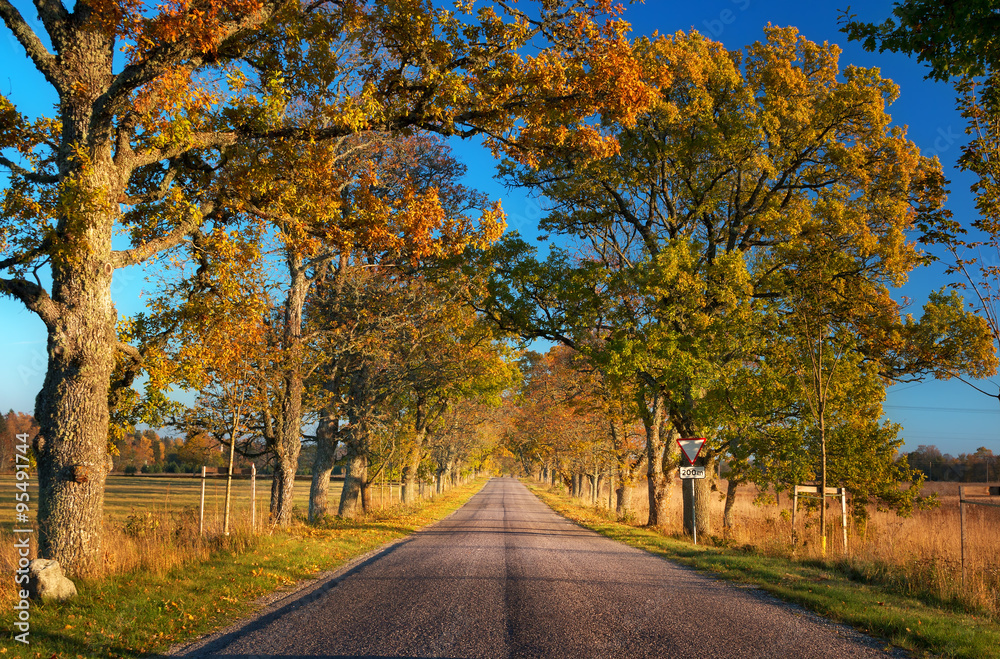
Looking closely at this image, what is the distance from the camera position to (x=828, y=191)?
60.7 feet

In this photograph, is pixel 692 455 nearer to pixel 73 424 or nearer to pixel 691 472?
pixel 691 472

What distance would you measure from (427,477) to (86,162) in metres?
37.8

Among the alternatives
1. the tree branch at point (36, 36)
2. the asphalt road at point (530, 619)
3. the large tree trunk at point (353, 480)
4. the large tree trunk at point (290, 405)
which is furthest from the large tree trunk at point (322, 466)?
the tree branch at point (36, 36)

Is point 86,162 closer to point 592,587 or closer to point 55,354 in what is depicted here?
point 55,354

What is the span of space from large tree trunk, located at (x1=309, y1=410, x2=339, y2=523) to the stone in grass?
1301cm

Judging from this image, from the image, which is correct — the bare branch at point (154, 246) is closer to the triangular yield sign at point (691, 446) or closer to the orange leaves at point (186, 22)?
the orange leaves at point (186, 22)

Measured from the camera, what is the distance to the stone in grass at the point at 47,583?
696 cm

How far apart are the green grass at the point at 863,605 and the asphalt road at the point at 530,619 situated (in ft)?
1.34

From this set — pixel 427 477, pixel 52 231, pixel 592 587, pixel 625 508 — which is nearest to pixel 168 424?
pixel 52 231

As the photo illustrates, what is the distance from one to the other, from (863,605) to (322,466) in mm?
18540

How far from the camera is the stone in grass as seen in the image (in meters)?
6.96

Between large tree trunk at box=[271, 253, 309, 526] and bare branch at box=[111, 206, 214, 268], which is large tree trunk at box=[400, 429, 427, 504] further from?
bare branch at box=[111, 206, 214, 268]

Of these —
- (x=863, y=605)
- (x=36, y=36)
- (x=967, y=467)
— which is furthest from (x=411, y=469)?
(x=967, y=467)

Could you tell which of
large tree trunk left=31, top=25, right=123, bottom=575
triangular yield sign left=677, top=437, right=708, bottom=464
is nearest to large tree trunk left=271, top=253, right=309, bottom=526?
large tree trunk left=31, top=25, right=123, bottom=575
